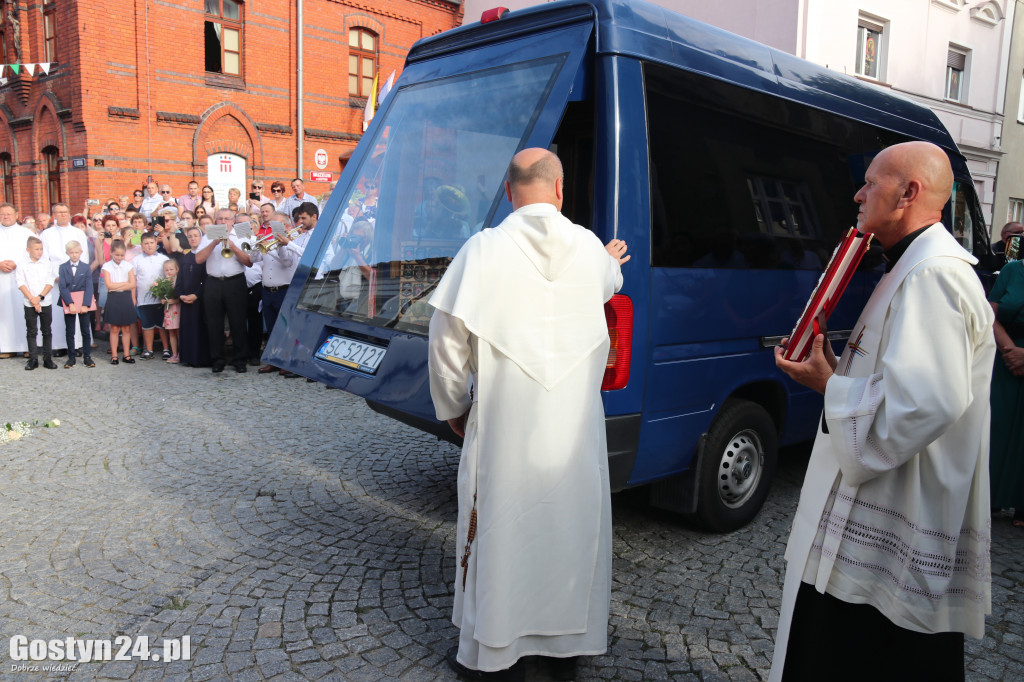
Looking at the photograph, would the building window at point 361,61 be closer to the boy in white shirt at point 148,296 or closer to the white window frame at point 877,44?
the white window frame at point 877,44

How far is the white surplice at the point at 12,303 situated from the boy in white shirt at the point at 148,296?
5.16 ft

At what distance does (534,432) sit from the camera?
2.81 meters

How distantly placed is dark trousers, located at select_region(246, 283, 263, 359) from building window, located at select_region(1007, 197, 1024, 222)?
72.2 ft

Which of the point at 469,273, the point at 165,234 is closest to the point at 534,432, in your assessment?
the point at 469,273

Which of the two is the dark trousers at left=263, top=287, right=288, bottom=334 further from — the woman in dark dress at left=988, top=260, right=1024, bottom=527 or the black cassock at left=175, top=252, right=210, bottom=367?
the woman in dark dress at left=988, top=260, right=1024, bottom=527

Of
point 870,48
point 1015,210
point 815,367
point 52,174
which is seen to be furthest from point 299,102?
point 815,367

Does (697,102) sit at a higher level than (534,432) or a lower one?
higher

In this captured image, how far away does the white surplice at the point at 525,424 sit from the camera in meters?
2.78

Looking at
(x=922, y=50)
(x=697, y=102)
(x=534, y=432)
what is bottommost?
(x=534, y=432)

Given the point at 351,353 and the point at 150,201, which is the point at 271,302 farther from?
the point at 150,201

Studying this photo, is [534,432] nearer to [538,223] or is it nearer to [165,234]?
[538,223]

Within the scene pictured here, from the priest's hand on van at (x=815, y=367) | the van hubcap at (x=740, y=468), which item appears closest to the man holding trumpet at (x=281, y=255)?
the van hubcap at (x=740, y=468)

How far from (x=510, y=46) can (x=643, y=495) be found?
3078mm

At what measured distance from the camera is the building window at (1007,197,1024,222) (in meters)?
22.6
